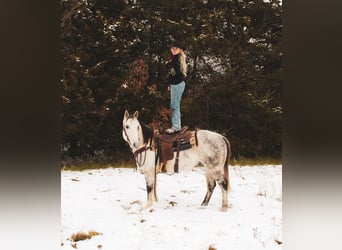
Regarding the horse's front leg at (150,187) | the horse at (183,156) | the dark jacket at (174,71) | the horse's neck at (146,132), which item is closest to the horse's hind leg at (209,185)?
the horse at (183,156)

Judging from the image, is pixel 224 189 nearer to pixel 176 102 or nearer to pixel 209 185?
pixel 209 185

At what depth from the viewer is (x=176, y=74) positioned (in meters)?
4.11

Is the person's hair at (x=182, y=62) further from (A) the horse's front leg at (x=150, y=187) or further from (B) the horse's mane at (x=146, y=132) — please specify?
(A) the horse's front leg at (x=150, y=187)

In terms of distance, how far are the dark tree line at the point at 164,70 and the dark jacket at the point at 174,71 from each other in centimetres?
5

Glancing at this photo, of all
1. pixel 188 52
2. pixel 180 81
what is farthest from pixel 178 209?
pixel 188 52

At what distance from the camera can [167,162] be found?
4.04m

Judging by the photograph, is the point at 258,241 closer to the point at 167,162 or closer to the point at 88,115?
the point at 167,162

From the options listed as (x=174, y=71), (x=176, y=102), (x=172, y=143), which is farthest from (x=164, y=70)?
(x=172, y=143)

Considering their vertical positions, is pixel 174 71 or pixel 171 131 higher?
pixel 174 71

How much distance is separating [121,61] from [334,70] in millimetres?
1805

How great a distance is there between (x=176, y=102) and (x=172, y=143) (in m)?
0.35

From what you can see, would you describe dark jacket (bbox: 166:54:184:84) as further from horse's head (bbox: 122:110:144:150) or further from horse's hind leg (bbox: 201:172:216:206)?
horse's hind leg (bbox: 201:172:216:206)

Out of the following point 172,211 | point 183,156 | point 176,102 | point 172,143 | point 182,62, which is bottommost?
point 172,211

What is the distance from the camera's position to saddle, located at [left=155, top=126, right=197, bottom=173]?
4035 mm
